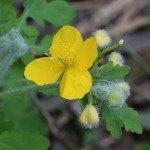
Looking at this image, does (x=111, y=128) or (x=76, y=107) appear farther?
(x=76, y=107)

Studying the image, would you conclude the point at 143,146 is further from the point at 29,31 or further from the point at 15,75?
the point at 29,31

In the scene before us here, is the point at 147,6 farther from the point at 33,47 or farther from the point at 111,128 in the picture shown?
the point at 111,128

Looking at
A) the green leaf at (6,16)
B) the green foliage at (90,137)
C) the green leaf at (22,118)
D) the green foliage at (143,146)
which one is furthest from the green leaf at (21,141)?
the green foliage at (143,146)

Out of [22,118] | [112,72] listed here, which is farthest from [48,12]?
[22,118]

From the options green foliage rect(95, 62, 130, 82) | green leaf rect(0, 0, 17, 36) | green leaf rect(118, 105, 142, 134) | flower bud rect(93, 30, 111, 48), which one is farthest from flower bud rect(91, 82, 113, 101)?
green leaf rect(0, 0, 17, 36)

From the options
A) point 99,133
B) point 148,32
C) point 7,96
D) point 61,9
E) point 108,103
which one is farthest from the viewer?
point 148,32

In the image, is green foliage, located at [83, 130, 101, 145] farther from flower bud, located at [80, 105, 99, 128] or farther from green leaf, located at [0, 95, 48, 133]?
flower bud, located at [80, 105, 99, 128]

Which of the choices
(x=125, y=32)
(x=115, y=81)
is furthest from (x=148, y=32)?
(x=115, y=81)

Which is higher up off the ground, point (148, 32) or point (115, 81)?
point (115, 81)
